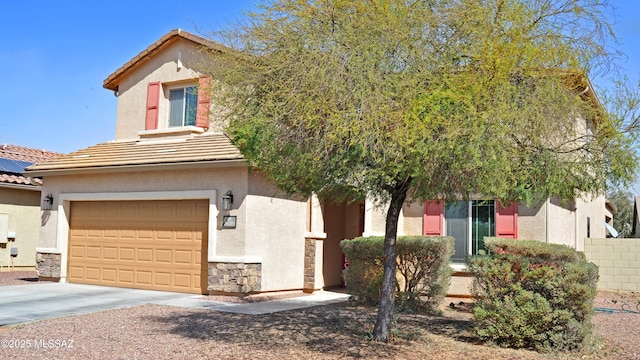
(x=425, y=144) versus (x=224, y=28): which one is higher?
(x=224, y=28)

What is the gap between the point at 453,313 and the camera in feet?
42.9

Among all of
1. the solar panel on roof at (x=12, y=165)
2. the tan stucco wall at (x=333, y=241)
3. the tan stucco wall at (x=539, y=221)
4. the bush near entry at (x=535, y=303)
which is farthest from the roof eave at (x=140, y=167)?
the bush near entry at (x=535, y=303)

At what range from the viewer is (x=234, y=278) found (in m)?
14.4

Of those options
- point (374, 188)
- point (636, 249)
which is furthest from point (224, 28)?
point (636, 249)

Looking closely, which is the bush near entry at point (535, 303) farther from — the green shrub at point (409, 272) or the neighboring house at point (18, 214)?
the neighboring house at point (18, 214)

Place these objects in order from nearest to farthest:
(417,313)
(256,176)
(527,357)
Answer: (527,357)
(417,313)
(256,176)

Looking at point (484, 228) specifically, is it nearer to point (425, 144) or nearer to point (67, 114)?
point (425, 144)

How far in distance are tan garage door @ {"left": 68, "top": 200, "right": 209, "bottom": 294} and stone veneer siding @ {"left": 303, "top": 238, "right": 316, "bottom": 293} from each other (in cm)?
259

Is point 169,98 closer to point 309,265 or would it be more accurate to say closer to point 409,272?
point 309,265

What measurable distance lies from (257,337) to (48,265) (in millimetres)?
10100

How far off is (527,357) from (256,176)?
7.74 metres

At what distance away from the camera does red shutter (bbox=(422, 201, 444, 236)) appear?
15.7m

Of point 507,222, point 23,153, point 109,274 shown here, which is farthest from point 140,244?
point 23,153

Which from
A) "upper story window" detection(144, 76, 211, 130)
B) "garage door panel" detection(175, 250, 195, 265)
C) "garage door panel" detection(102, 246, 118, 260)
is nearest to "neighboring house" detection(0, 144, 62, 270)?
"garage door panel" detection(102, 246, 118, 260)
